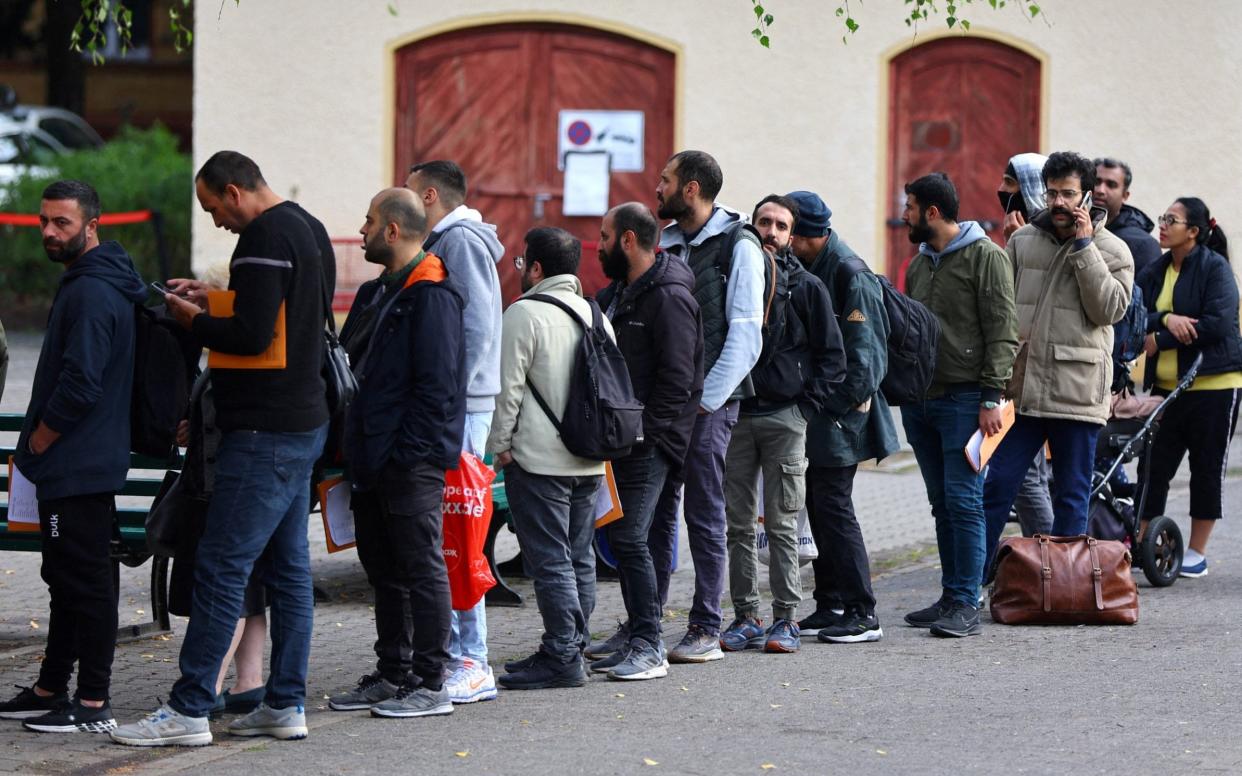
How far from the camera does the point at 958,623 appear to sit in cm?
792

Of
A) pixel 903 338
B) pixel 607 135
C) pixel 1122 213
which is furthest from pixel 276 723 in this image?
pixel 607 135

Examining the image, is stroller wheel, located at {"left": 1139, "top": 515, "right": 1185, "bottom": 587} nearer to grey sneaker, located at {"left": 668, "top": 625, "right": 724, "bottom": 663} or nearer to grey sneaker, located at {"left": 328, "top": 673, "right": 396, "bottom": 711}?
grey sneaker, located at {"left": 668, "top": 625, "right": 724, "bottom": 663}

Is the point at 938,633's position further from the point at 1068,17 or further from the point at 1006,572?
the point at 1068,17

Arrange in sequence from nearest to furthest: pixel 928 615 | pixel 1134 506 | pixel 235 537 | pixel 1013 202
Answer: pixel 235 537
pixel 928 615
pixel 1013 202
pixel 1134 506

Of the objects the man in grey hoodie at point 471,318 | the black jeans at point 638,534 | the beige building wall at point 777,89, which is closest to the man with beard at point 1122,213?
the black jeans at point 638,534

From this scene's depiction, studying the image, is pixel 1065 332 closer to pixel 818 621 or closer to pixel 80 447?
pixel 818 621

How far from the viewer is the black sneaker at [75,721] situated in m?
6.10

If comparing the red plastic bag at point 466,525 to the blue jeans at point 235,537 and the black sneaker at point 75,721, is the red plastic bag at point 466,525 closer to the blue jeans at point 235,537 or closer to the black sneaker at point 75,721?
the blue jeans at point 235,537

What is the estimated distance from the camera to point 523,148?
58.4 feet

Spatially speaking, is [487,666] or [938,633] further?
[938,633]

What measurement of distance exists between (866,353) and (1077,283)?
1.13 m

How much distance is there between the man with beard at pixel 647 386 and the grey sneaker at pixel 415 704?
83cm

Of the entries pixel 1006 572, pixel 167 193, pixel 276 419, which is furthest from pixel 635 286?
pixel 167 193

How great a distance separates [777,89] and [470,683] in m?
11.5
